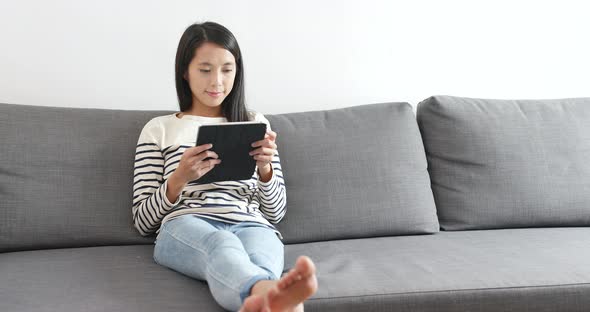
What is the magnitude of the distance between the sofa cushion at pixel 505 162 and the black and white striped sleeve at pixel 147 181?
0.91 m

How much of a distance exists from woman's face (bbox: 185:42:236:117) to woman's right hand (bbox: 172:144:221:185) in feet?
1.00

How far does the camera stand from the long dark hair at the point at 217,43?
6.32 feet

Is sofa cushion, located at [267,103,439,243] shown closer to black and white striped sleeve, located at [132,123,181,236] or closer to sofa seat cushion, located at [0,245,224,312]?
black and white striped sleeve, located at [132,123,181,236]

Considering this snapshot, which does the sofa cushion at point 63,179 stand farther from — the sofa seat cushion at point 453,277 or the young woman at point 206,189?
the sofa seat cushion at point 453,277

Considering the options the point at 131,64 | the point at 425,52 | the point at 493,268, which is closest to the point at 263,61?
the point at 131,64

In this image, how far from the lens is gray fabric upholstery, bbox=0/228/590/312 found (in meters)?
1.46

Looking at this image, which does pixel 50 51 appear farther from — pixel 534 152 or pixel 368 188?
pixel 534 152

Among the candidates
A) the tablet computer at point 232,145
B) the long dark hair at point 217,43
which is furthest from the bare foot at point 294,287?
the long dark hair at point 217,43

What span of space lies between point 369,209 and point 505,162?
499 millimetres

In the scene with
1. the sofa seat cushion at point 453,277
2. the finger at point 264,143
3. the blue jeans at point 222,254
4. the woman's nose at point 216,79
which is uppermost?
the woman's nose at point 216,79

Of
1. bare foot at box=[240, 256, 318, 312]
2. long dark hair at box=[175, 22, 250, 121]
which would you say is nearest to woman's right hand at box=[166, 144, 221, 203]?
long dark hair at box=[175, 22, 250, 121]

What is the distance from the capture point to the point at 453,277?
5.26ft

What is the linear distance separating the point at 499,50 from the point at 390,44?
0.44m

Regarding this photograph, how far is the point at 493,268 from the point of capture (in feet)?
5.45
